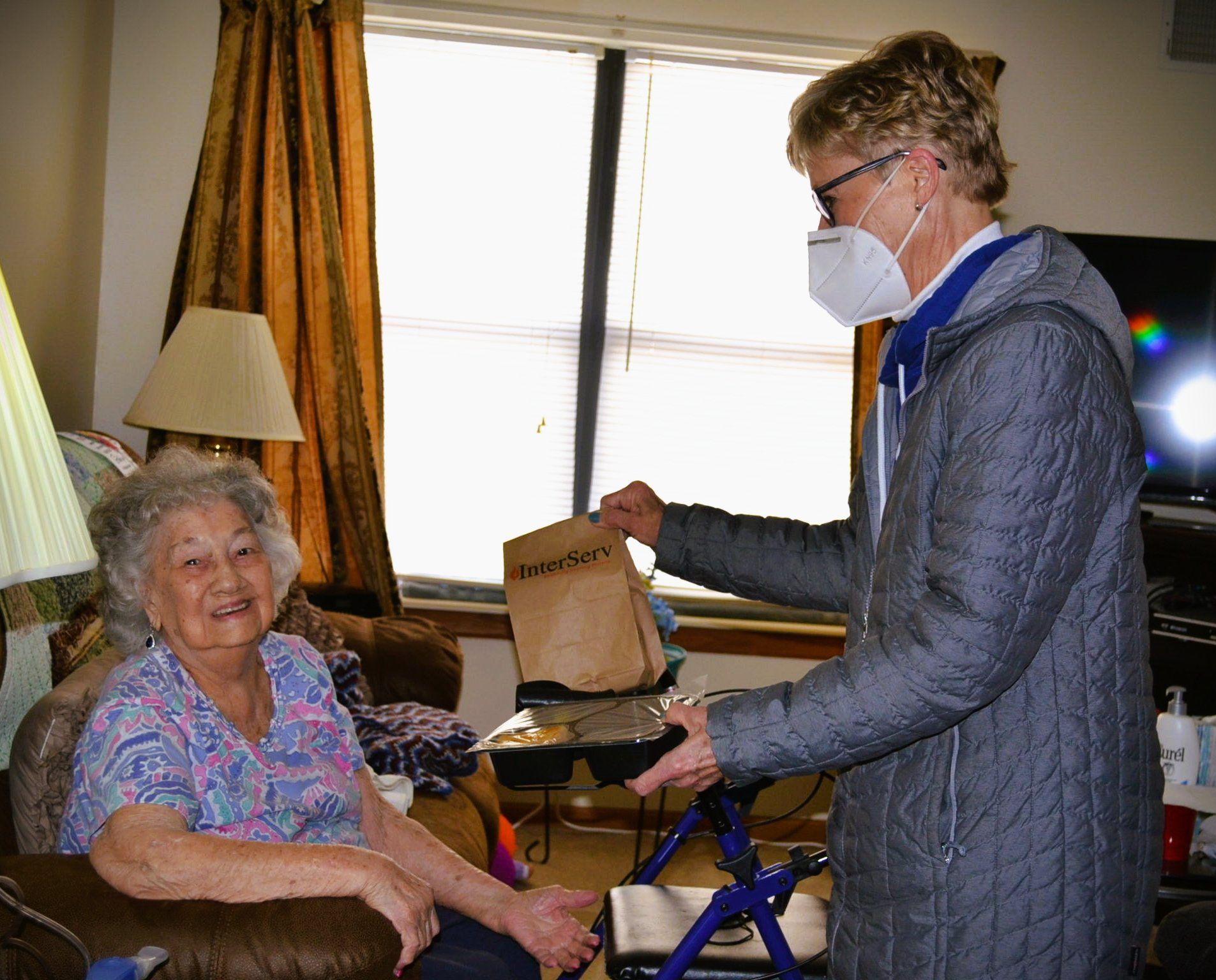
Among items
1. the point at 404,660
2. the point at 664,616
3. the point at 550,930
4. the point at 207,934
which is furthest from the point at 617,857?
the point at 207,934

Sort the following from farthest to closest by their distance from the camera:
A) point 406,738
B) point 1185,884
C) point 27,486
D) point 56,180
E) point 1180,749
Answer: point 56,180 < point 406,738 < point 1180,749 < point 1185,884 < point 27,486

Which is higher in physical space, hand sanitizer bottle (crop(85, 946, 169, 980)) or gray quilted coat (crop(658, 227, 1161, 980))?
gray quilted coat (crop(658, 227, 1161, 980))

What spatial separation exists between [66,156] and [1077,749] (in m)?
3.12

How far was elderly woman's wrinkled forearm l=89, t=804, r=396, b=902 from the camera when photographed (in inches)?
53.5

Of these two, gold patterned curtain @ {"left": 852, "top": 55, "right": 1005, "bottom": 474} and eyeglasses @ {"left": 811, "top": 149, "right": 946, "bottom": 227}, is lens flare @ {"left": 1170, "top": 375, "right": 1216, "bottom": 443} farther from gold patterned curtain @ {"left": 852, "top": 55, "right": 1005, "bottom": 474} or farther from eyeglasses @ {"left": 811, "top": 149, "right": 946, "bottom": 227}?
eyeglasses @ {"left": 811, "top": 149, "right": 946, "bottom": 227}

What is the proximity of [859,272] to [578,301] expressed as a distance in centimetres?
259

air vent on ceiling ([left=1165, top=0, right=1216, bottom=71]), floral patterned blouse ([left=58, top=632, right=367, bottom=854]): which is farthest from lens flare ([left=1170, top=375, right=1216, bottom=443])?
floral patterned blouse ([left=58, top=632, right=367, bottom=854])

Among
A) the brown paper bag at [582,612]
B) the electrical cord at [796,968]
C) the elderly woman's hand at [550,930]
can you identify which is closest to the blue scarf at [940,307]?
the brown paper bag at [582,612]

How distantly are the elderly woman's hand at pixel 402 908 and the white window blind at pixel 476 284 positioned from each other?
2411 millimetres

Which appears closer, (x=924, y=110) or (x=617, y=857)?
(x=924, y=110)

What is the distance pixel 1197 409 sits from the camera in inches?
138

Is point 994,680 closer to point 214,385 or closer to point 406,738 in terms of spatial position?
point 406,738

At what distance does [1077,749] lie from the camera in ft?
3.45

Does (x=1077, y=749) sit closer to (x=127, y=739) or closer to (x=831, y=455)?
(x=127, y=739)
